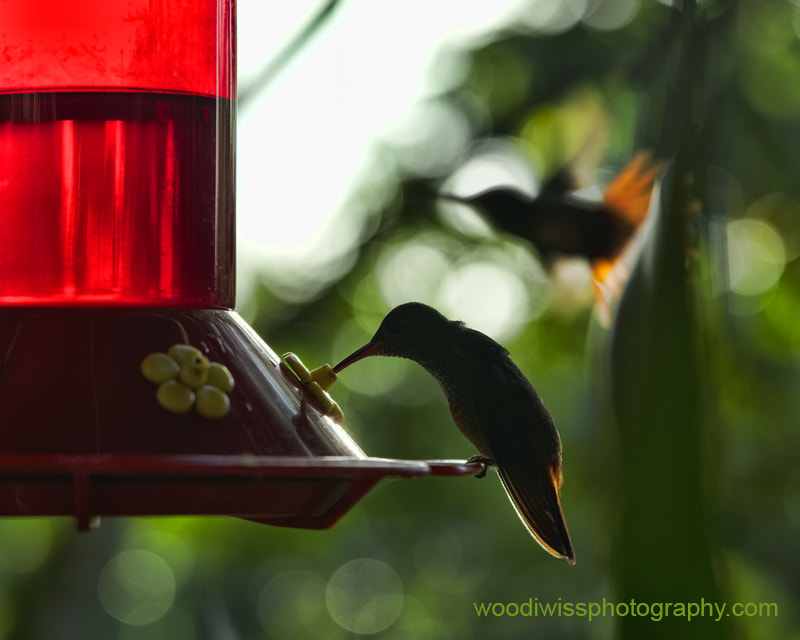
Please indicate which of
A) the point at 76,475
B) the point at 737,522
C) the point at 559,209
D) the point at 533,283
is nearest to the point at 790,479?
the point at 737,522

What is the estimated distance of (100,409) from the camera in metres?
1.49

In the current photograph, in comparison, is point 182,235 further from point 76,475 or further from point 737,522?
point 737,522

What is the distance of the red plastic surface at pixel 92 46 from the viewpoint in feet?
6.21

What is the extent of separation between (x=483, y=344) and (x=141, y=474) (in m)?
1.73

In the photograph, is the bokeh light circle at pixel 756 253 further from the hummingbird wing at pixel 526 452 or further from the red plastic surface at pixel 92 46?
the red plastic surface at pixel 92 46

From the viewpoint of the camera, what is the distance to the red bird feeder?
1444mm

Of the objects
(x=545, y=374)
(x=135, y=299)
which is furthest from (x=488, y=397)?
(x=545, y=374)

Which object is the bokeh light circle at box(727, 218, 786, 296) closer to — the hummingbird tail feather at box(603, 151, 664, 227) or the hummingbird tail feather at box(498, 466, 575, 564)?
the hummingbird tail feather at box(603, 151, 664, 227)

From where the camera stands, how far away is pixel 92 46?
6.30 ft

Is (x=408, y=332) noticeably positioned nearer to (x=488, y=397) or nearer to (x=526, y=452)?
(x=488, y=397)

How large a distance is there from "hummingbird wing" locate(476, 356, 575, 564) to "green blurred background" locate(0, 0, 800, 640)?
0.63 feet

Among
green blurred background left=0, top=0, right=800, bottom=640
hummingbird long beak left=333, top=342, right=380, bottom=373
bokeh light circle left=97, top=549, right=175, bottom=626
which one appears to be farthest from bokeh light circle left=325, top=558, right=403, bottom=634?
hummingbird long beak left=333, top=342, right=380, bottom=373

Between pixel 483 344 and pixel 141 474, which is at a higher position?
pixel 141 474

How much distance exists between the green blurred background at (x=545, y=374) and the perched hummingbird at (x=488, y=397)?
0.22 m
